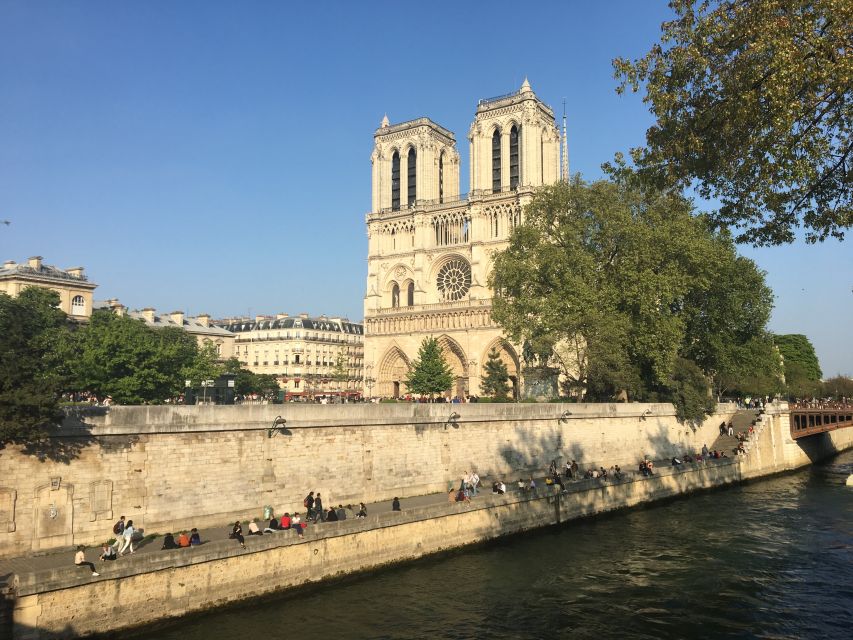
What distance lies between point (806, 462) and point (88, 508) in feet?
151

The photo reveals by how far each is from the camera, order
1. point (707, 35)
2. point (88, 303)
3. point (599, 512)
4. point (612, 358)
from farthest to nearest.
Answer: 1. point (88, 303)
2. point (612, 358)
3. point (599, 512)
4. point (707, 35)

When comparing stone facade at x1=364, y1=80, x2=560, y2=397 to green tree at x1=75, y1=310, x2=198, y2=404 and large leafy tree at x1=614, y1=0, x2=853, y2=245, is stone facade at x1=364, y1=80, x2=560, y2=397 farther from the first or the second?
large leafy tree at x1=614, y1=0, x2=853, y2=245

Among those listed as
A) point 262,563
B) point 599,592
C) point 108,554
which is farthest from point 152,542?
point 599,592

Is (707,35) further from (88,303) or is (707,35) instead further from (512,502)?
(88,303)

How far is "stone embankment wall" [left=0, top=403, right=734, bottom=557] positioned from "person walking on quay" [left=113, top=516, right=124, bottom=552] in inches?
13.8

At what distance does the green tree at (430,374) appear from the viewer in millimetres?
61000

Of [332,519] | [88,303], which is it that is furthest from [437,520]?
[88,303]

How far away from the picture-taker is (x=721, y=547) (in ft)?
78.2

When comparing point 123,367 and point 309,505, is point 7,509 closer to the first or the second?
point 309,505

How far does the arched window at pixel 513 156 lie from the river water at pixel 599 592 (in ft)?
153

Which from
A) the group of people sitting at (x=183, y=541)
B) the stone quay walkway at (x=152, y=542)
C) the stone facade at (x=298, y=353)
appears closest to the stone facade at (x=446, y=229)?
the stone facade at (x=298, y=353)

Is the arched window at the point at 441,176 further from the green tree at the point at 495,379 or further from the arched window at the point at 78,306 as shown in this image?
the arched window at the point at 78,306

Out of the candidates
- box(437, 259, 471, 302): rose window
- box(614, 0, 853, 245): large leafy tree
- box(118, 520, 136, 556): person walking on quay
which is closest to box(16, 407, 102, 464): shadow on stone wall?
box(118, 520, 136, 556): person walking on quay

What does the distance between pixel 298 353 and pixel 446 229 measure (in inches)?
1427
